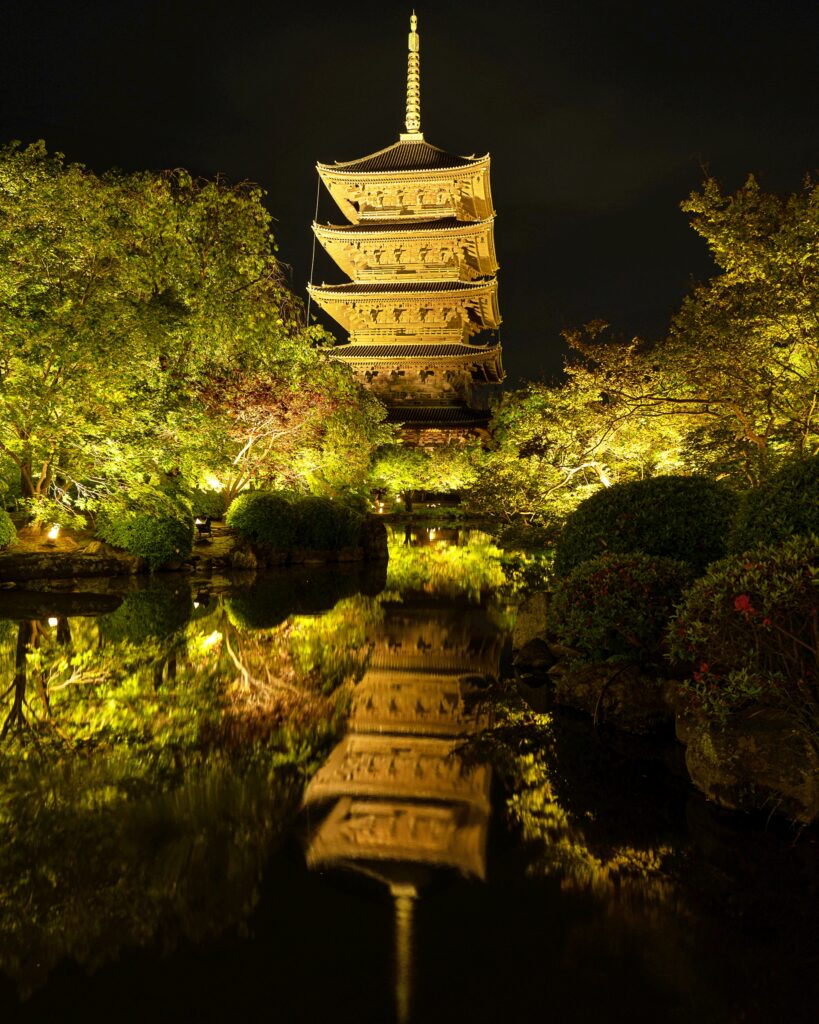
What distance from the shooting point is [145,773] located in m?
4.78

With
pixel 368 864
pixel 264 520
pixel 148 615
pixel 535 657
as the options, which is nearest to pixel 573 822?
pixel 368 864

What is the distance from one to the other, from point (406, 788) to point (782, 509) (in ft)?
11.4

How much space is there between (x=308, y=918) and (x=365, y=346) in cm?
3462

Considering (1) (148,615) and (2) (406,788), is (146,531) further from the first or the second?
(2) (406,788)

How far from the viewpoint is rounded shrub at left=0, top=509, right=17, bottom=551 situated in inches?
528

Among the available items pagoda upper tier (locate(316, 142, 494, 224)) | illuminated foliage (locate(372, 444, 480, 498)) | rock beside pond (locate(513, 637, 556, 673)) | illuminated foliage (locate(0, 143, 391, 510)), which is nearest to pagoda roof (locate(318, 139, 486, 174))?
pagoda upper tier (locate(316, 142, 494, 224))

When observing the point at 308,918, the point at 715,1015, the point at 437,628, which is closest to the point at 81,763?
the point at 308,918

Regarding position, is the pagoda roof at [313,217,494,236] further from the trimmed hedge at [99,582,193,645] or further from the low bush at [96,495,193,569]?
the trimmed hedge at [99,582,193,645]

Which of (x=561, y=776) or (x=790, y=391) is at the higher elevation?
(x=790, y=391)

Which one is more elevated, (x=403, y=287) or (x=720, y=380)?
(x=403, y=287)

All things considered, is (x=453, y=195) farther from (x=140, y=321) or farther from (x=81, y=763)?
(x=81, y=763)

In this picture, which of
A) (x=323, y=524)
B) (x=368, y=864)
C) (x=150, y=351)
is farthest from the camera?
(x=323, y=524)

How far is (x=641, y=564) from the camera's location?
20.8ft

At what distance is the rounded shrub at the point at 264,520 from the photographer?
1845cm
